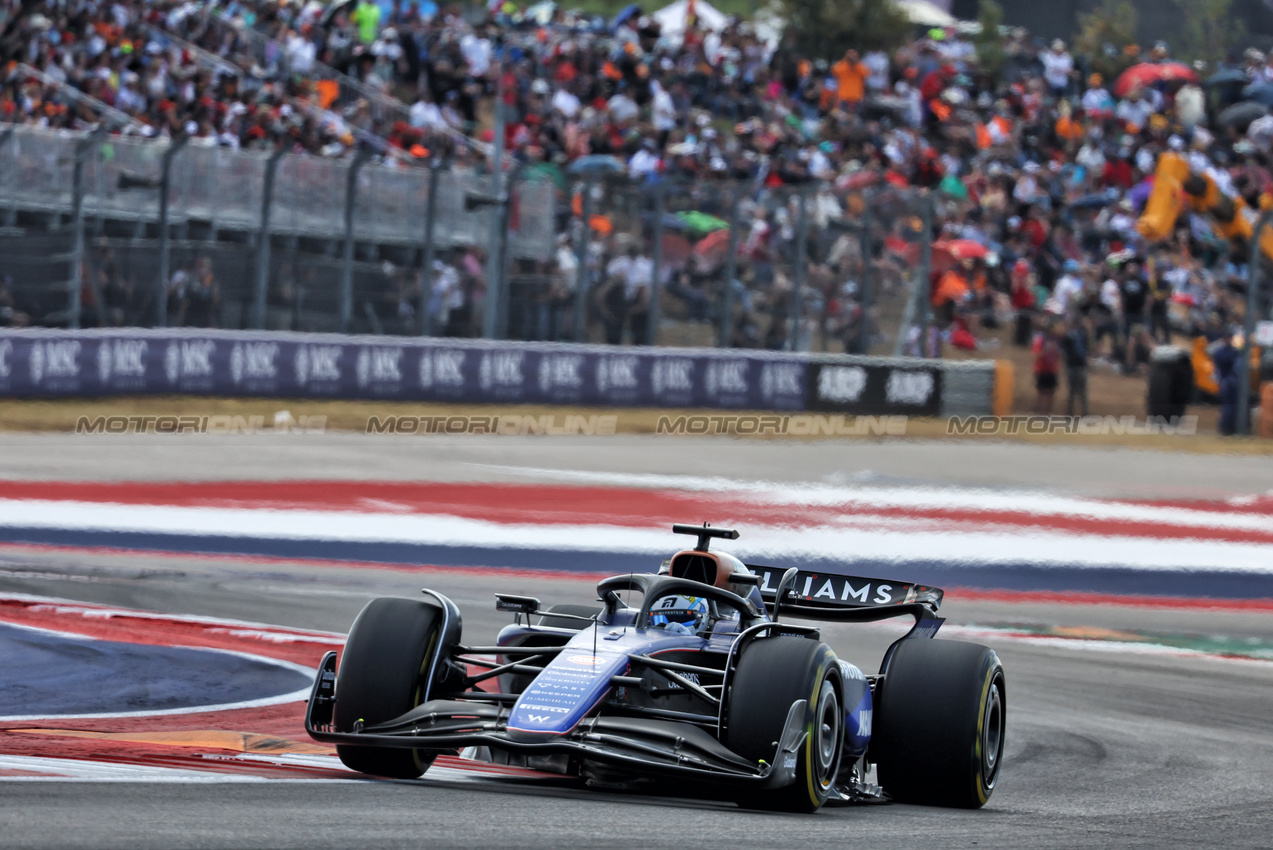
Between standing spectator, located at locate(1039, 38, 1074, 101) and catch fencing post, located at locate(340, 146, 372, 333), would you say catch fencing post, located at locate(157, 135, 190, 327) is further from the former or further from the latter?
standing spectator, located at locate(1039, 38, 1074, 101)

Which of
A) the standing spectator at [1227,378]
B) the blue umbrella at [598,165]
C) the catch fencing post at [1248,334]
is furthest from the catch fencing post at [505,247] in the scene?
the standing spectator at [1227,378]

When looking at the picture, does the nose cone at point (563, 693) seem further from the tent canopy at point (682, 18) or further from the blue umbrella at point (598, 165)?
the tent canopy at point (682, 18)

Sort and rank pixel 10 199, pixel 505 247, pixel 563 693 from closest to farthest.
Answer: pixel 563 693
pixel 10 199
pixel 505 247

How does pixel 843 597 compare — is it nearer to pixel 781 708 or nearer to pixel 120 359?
pixel 781 708

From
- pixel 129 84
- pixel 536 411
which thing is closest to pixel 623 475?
pixel 536 411

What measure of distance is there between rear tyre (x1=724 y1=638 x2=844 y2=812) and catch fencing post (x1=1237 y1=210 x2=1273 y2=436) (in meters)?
16.5

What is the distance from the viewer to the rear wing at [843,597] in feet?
23.2

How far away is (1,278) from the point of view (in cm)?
1906

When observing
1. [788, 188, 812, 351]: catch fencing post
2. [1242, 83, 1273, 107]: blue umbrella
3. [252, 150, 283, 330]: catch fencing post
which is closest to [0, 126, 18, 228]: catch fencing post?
[252, 150, 283, 330]: catch fencing post

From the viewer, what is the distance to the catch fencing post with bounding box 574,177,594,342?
67.7 feet

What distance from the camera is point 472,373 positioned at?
21844 mm

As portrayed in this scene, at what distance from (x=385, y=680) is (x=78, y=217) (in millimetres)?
14413

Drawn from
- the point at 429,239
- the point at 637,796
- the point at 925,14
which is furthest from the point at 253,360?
the point at 925,14

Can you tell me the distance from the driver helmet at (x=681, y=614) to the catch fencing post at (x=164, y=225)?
1421 centimetres
